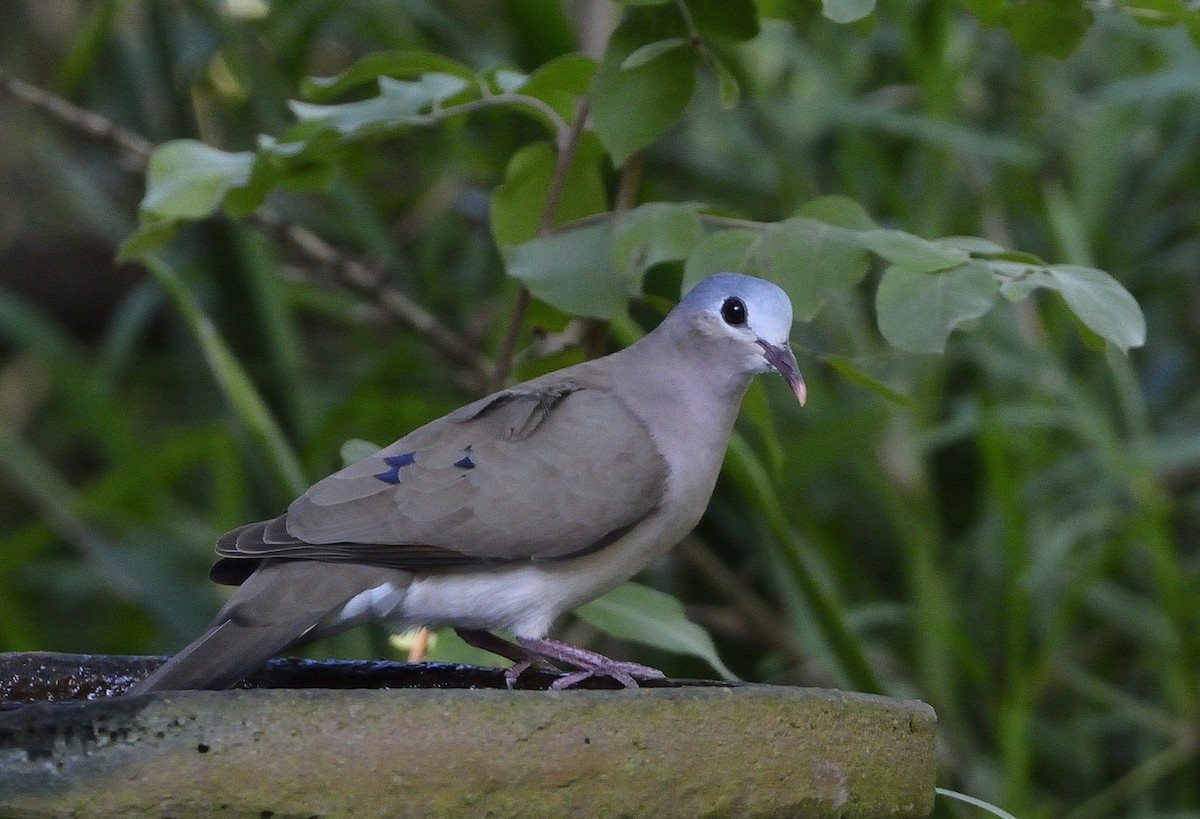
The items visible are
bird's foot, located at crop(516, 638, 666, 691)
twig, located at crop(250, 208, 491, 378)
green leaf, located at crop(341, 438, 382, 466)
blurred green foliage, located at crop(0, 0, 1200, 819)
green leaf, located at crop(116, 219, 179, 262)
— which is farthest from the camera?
blurred green foliage, located at crop(0, 0, 1200, 819)

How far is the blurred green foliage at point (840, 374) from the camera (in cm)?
269

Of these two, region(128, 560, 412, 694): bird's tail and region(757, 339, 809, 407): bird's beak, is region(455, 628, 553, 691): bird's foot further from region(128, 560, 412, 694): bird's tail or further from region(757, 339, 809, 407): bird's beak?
region(757, 339, 809, 407): bird's beak

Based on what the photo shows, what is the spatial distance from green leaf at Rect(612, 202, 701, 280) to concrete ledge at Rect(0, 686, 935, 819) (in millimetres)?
613

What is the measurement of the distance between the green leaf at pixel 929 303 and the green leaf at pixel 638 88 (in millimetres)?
327

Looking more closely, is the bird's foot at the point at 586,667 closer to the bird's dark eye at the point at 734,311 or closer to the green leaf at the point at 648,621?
the green leaf at the point at 648,621

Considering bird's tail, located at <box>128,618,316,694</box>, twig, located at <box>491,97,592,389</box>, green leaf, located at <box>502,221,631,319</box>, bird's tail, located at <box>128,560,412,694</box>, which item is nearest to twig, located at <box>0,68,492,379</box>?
twig, located at <box>491,97,592,389</box>

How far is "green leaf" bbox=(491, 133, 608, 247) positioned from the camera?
1.89 metres

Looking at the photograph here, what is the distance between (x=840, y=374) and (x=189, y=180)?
0.98 metres

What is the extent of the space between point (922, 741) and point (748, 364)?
0.56 m

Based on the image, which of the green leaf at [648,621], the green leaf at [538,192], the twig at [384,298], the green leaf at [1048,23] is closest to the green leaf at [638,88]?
the green leaf at [538,192]

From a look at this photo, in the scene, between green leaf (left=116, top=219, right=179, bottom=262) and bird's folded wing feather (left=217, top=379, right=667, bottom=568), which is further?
green leaf (left=116, top=219, right=179, bottom=262)

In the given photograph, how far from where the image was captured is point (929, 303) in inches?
56.5

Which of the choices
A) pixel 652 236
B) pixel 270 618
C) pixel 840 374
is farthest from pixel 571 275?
pixel 840 374

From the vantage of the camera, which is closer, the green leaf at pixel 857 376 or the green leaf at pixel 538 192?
the green leaf at pixel 857 376
